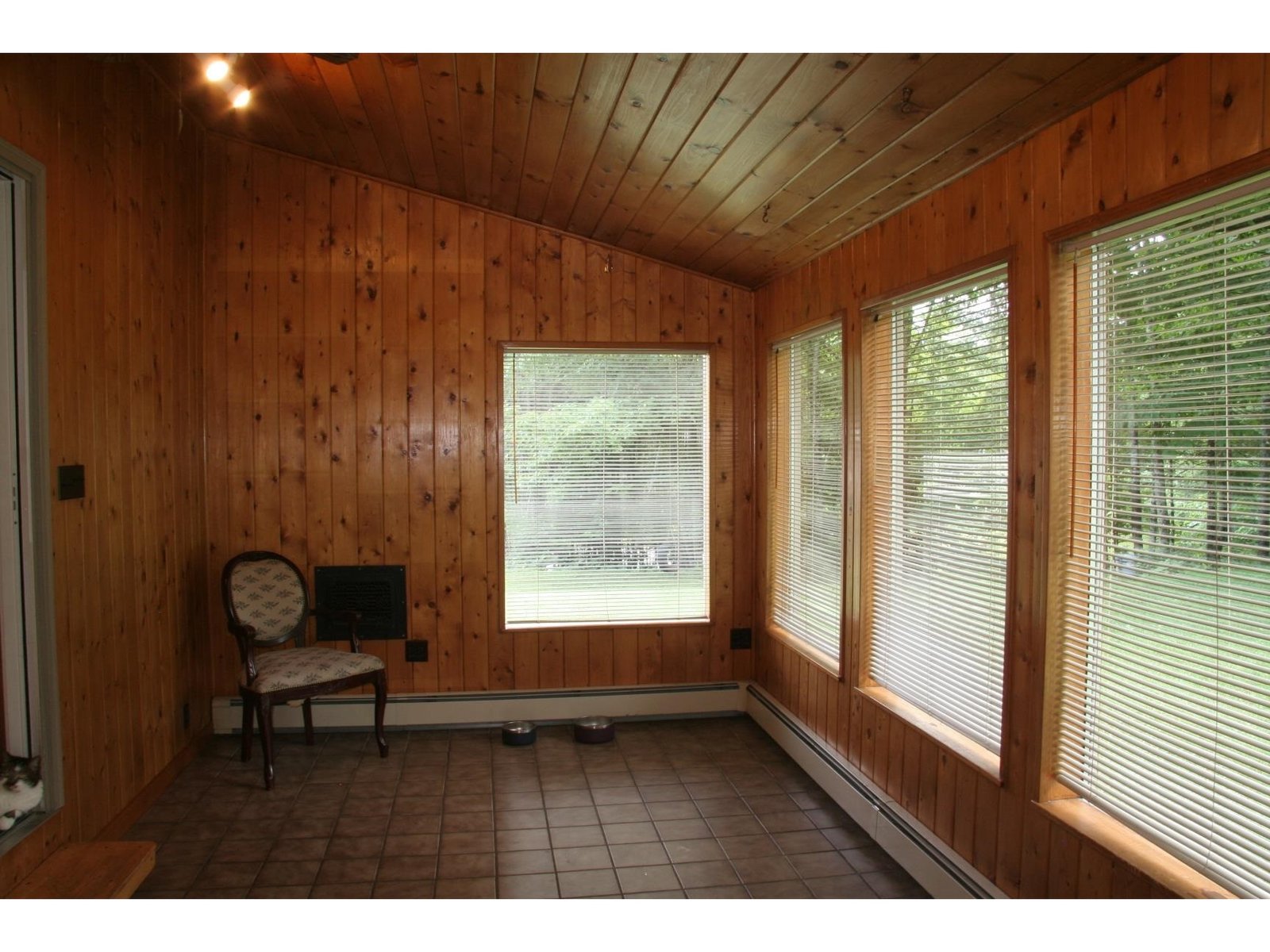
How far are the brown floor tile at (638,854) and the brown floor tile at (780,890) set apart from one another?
0.34m

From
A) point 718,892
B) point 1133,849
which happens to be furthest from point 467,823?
point 1133,849

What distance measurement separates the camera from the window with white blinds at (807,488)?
3.44 metres

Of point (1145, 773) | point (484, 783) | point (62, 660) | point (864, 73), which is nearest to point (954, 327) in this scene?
point (864, 73)

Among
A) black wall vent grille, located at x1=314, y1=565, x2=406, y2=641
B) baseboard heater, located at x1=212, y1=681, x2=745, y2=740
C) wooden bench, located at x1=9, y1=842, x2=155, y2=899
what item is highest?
black wall vent grille, located at x1=314, y1=565, x2=406, y2=641

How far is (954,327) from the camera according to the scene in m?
2.60

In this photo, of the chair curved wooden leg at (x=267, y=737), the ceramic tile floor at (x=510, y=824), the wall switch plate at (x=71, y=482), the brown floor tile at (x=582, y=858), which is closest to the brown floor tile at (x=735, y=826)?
the ceramic tile floor at (x=510, y=824)

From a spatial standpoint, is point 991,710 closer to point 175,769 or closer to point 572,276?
point 572,276

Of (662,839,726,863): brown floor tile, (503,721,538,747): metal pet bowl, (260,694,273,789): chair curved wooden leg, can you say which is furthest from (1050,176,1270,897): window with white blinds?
(260,694,273,789): chair curved wooden leg

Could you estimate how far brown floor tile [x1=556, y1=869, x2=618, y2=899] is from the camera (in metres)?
2.62

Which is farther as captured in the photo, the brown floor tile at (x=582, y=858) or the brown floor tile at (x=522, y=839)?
the brown floor tile at (x=522, y=839)

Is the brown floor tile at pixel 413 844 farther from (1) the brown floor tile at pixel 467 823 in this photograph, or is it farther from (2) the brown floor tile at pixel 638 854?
(2) the brown floor tile at pixel 638 854

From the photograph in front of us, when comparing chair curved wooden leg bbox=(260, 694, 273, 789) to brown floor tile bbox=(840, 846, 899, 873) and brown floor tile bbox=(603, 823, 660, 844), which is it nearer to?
brown floor tile bbox=(603, 823, 660, 844)

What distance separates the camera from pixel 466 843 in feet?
9.77

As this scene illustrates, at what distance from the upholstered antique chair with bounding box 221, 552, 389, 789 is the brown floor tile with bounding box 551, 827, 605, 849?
118cm
